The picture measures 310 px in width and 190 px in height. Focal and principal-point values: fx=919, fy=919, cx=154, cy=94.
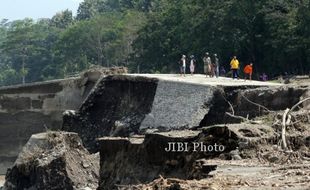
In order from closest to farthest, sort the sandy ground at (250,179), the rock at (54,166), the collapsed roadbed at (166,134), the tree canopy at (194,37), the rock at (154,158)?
the sandy ground at (250,179), the collapsed roadbed at (166,134), the rock at (154,158), the rock at (54,166), the tree canopy at (194,37)

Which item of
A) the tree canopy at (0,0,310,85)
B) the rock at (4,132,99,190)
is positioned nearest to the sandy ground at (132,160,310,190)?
the rock at (4,132,99,190)

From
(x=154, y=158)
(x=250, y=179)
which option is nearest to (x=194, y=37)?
(x=154, y=158)

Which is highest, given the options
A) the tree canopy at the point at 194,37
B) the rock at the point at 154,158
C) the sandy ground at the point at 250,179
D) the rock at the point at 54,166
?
the tree canopy at the point at 194,37

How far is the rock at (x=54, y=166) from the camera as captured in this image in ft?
66.4

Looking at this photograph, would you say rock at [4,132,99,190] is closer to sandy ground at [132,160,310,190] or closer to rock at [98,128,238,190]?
rock at [98,128,238,190]

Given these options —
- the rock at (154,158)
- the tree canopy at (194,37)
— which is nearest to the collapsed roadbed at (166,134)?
the rock at (154,158)

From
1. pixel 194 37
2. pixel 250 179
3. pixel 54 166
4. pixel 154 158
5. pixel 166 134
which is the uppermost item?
pixel 194 37

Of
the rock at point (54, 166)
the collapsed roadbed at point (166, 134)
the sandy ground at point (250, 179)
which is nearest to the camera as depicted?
the sandy ground at point (250, 179)

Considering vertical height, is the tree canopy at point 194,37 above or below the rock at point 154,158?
above

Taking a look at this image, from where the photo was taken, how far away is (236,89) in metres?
21.2

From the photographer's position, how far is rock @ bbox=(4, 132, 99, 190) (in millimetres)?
20250

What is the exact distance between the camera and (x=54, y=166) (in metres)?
20.4

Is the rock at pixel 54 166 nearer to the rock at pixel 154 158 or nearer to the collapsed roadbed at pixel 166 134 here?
the collapsed roadbed at pixel 166 134

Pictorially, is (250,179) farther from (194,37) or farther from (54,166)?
(194,37)
